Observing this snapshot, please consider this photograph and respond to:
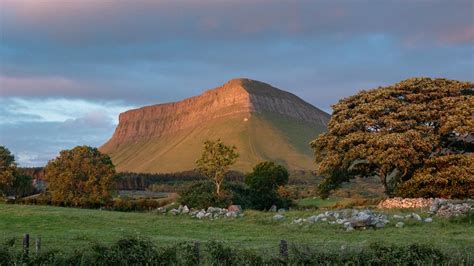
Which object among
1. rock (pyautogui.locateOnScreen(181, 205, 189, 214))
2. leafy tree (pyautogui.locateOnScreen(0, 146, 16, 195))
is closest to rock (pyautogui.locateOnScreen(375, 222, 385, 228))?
rock (pyautogui.locateOnScreen(181, 205, 189, 214))

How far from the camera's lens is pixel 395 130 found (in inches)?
1495

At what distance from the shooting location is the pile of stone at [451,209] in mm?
25875

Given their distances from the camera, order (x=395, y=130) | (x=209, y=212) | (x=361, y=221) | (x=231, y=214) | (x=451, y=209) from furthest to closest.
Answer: (x=395, y=130)
(x=209, y=212)
(x=231, y=214)
(x=451, y=209)
(x=361, y=221)

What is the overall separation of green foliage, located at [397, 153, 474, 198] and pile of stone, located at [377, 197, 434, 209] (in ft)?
5.01

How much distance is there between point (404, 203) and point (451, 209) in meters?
7.77

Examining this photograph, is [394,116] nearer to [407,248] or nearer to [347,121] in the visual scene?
[347,121]

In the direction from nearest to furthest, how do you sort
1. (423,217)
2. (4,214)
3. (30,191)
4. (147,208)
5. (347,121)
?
(423,217), (4,214), (347,121), (147,208), (30,191)

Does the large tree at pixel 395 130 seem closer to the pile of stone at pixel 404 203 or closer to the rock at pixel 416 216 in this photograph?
the pile of stone at pixel 404 203

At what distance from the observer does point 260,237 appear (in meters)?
22.2

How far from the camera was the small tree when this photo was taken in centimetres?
4216

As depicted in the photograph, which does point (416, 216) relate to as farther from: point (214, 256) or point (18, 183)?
point (18, 183)

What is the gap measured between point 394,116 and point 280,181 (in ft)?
76.9

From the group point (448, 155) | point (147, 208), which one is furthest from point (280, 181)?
point (448, 155)

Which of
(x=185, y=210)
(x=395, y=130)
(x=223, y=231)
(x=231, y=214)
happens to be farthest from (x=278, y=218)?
(x=395, y=130)
